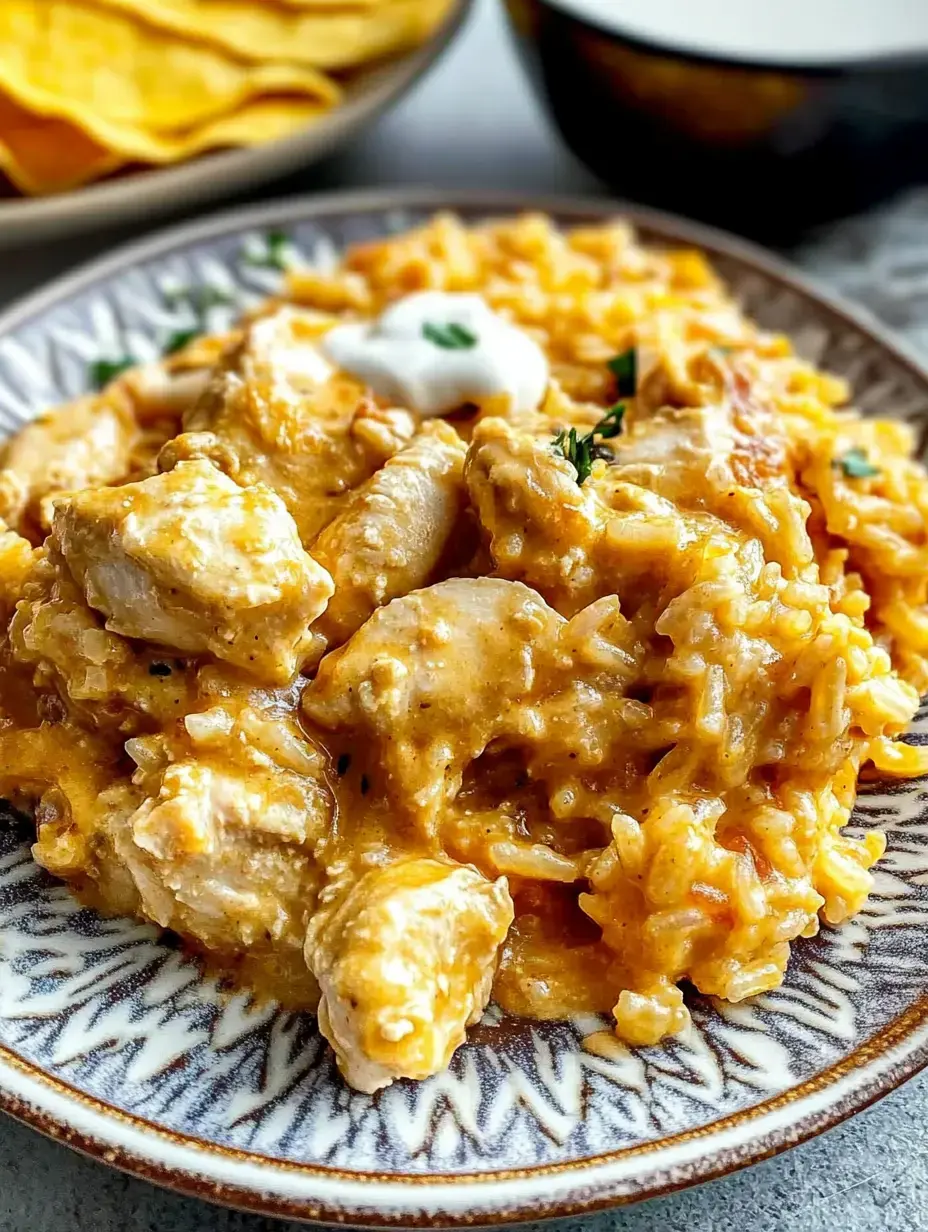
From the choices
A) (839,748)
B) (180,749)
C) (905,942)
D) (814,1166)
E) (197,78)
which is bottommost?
(814,1166)

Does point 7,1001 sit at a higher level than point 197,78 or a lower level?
lower

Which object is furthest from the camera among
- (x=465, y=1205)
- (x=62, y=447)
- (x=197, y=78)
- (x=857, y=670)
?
(x=197, y=78)

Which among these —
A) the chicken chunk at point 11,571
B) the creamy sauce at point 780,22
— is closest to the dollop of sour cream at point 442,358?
the chicken chunk at point 11,571

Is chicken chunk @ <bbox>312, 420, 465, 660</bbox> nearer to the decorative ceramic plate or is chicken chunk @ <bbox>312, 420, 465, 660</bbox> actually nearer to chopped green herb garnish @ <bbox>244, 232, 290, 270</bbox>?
the decorative ceramic plate

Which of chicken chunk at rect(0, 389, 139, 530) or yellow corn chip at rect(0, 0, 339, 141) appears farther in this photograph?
yellow corn chip at rect(0, 0, 339, 141)

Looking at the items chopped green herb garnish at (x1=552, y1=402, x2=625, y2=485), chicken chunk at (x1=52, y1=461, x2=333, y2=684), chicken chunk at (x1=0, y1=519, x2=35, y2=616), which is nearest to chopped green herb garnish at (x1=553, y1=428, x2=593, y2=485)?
chopped green herb garnish at (x1=552, y1=402, x2=625, y2=485)

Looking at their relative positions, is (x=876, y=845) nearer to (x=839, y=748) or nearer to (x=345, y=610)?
(x=839, y=748)

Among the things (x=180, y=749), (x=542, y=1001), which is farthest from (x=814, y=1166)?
(x=180, y=749)
